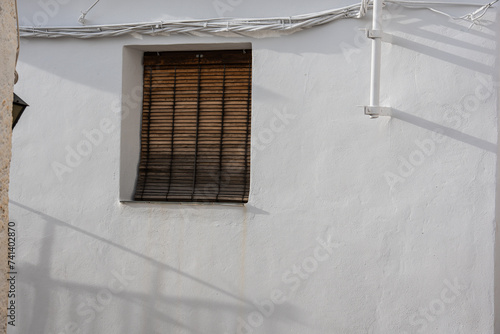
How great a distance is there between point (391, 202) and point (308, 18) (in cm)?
165

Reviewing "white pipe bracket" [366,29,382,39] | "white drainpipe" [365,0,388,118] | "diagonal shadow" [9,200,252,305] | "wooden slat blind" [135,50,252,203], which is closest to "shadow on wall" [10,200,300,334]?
"diagonal shadow" [9,200,252,305]

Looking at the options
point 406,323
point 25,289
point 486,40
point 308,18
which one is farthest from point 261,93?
point 25,289

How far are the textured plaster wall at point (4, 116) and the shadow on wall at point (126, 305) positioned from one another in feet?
9.93

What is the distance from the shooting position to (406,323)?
212 inches

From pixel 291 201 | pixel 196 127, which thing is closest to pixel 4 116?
pixel 291 201

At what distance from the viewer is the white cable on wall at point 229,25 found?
18.0 ft

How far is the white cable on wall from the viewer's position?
18.0 feet

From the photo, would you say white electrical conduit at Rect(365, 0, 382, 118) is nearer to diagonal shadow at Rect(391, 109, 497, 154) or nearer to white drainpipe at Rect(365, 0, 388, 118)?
white drainpipe at Rect(365, 0, 388, 118)

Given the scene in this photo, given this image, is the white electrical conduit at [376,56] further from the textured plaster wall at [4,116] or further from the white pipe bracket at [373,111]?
the textured plaster wall at [4,116]

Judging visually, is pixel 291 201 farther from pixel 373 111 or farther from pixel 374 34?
pixel 374 34

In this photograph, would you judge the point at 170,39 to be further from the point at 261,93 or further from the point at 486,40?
the point at 486,40

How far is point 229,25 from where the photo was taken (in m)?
5.79

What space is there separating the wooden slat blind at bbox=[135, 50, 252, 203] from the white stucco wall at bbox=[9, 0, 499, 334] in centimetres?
20

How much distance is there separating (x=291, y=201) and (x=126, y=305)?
1.68 metres
